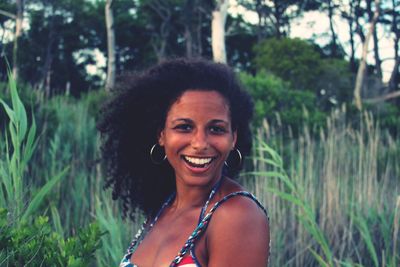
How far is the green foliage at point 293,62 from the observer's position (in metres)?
15.1

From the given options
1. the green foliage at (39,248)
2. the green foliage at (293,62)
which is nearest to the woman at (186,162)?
the green foliage at (39,248)

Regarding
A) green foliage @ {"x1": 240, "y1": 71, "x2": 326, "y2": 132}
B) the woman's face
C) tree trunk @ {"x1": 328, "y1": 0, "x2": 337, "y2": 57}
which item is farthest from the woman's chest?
tree trunk @ {"x1": 328, "y1": 0, "x2": 337, "y2": 57}

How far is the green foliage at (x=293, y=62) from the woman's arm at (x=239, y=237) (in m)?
13.5

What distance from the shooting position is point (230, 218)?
1.53m

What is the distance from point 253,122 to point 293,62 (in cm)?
900

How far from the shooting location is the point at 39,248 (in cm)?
169

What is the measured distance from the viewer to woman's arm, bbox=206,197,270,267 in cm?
148

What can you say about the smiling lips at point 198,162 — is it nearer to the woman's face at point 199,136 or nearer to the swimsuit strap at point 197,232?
the woman's face at point 199,136

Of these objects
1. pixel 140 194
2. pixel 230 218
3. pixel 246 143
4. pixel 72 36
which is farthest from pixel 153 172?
pixel 72 36

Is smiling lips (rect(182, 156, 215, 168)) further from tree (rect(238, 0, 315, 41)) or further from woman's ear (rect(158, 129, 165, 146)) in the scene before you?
tree (rect(238, 0, 315, 41))

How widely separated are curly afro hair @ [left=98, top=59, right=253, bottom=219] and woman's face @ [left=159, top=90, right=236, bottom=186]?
62mm

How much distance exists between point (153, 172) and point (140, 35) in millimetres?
18571

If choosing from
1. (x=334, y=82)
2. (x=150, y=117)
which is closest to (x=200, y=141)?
(x=150, y=117)

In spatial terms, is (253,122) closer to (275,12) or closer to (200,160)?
(200,160)
